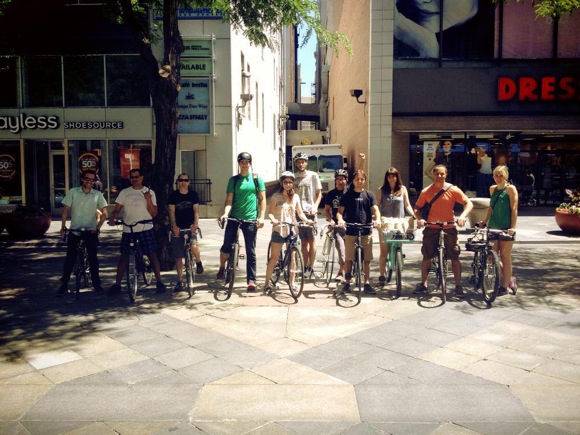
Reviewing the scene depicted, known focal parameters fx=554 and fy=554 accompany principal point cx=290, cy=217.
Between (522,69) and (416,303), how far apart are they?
15383 mm

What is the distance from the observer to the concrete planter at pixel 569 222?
14216 mm

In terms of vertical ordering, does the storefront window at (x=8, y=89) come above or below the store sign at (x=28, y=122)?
above

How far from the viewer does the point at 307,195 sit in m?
9.35

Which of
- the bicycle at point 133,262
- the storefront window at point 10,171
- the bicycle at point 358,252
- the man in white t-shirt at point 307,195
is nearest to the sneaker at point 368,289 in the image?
the bicycle at point 358,252

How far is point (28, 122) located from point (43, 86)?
148 centimetres

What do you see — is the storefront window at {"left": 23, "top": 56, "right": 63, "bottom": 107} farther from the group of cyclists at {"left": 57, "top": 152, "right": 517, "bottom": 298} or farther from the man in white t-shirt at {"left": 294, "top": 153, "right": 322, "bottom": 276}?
the man in white t-shirt at {"left": 294, "top": 153, "right": 322, "bottom": 276}

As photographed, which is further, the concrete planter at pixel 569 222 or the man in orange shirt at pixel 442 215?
the concrete planter at pixel 569 222

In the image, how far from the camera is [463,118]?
2031 cm

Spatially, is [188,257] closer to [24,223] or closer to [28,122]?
[24,223]

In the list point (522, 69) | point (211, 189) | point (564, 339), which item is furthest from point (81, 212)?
point (522, 69)

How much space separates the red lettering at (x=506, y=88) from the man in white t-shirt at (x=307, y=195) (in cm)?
1325

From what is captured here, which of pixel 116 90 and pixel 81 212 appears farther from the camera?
pixel 116 90

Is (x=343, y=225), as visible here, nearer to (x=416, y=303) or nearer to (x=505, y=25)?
(x=416, y=303)

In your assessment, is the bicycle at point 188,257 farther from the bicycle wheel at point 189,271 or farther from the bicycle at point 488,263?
the bicycle at point 488,263
